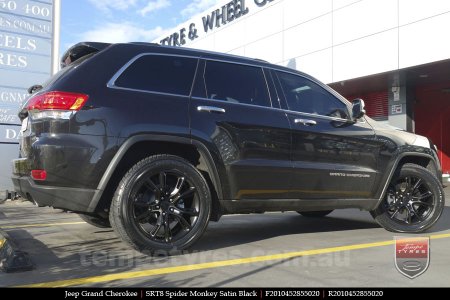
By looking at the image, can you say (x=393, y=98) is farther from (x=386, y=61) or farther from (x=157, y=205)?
(x=157, y=205)

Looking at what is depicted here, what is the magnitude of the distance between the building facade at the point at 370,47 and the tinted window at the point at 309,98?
8.92 meters

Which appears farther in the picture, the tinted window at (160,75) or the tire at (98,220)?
the tire at (98,220)

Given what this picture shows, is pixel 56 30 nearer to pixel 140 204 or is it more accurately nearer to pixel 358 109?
pixel 358 109

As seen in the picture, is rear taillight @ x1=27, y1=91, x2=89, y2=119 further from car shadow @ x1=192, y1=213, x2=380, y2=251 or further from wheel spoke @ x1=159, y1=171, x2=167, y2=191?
car shadow @ x1=192, y1=213, x2=380, y2=251

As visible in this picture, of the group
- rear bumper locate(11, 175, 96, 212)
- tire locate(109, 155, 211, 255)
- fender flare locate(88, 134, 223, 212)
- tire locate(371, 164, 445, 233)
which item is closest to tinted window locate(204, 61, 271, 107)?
fender flare locate(88, 134, 223, 212)

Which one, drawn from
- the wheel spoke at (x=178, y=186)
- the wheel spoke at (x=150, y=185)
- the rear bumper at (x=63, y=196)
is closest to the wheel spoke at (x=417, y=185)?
the wheel spoke at (x=178, y=186)

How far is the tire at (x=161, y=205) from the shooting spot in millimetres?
4195

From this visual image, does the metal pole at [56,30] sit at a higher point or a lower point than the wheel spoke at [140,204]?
higher

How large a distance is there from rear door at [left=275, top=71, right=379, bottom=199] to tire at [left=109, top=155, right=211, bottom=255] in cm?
115

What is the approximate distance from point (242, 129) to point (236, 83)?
23.0 inches

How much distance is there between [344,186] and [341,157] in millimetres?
332

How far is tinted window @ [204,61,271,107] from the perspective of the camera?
486 centimetres

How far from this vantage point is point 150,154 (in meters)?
4.54

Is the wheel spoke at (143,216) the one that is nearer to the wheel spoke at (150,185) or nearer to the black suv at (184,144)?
the black suv at (184,144)
